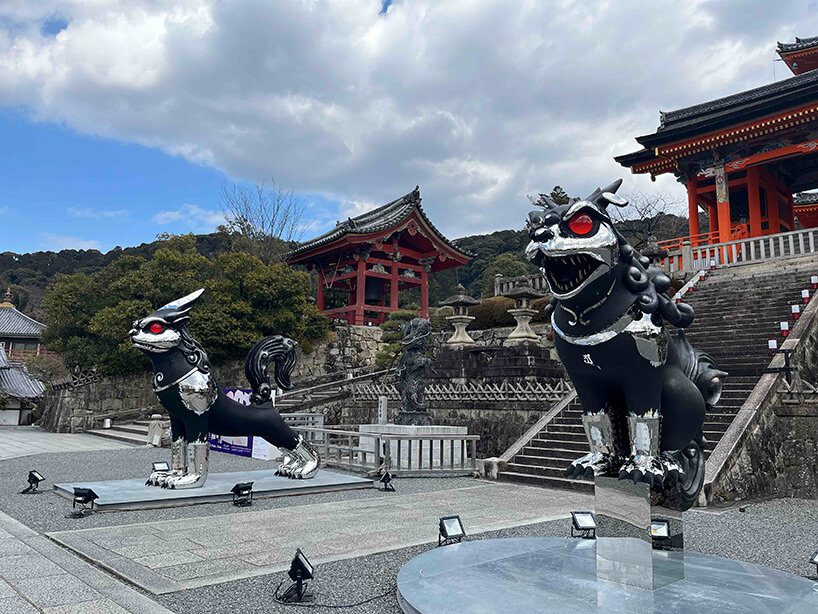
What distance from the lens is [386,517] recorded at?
6566 millimetres

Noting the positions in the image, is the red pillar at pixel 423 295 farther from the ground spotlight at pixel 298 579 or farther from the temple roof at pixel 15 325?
the temple roof at pixel 15 325

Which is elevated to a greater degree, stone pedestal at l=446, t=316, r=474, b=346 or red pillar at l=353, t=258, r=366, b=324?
red pillar at l=353, t=258, r=366, b=324

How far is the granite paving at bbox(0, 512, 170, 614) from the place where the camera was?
11.3ft

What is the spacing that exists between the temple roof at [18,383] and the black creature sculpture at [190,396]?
21810mm

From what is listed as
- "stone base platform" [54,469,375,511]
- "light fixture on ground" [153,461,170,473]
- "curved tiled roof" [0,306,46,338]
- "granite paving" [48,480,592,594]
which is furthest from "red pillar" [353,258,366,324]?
"curved tiled roof" [0,306,46,338]

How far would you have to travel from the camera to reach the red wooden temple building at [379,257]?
25.4 metres

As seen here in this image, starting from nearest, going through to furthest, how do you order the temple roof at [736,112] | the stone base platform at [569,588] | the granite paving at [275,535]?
the stone base platform at [569,588] → the granite paving at [275,535] → the temple roof at [736,112]

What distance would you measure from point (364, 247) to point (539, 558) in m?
22.0

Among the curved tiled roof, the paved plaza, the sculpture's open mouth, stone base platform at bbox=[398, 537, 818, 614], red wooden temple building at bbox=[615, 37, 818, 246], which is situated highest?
red wooden temple building at bbox=[615, 37, 818, 246]

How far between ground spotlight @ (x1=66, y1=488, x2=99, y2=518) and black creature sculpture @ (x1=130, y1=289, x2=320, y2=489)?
1.11 metres

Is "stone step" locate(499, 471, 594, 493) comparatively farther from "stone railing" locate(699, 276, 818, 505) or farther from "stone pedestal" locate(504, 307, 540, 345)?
"stone pedestal" locate(504, 307, 540, 345)

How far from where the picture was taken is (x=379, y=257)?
26781 millimetres

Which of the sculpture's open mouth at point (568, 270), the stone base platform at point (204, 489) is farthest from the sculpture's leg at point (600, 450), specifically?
the stone base platform at point (204, 489)

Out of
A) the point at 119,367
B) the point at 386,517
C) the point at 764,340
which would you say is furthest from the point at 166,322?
the point at 119,367
